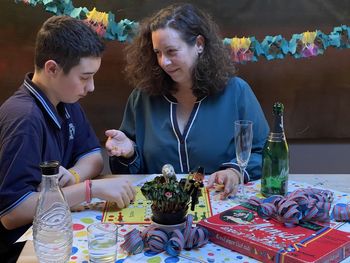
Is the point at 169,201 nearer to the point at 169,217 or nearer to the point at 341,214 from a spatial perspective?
the point at 169,217

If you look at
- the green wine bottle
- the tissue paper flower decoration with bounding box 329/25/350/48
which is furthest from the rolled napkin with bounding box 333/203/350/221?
the tissue paper flower decoration with bounding box 329/25/350/48

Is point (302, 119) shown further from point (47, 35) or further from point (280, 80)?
point (47, 35)

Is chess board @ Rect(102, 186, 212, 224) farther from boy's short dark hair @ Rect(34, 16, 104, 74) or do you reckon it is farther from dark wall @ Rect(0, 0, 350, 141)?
dark wall @ Rect(0, 0, 350, 141)

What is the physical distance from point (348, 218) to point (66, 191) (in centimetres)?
72

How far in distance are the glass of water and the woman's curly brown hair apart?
3.00 ft

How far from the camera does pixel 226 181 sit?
135 cm

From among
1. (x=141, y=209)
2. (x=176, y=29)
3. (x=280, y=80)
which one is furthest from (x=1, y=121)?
(x=280, y=80)

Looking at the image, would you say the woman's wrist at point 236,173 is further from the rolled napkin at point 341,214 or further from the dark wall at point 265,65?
the dark wall at point 265,65

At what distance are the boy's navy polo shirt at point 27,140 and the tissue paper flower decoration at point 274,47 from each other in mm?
1177

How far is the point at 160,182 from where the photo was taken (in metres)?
1.11

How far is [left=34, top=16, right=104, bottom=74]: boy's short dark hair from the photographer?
1392 mm

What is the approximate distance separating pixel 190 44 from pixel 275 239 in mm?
961

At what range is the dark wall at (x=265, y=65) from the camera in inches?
90.2

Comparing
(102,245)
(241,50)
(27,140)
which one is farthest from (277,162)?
(241,50)
